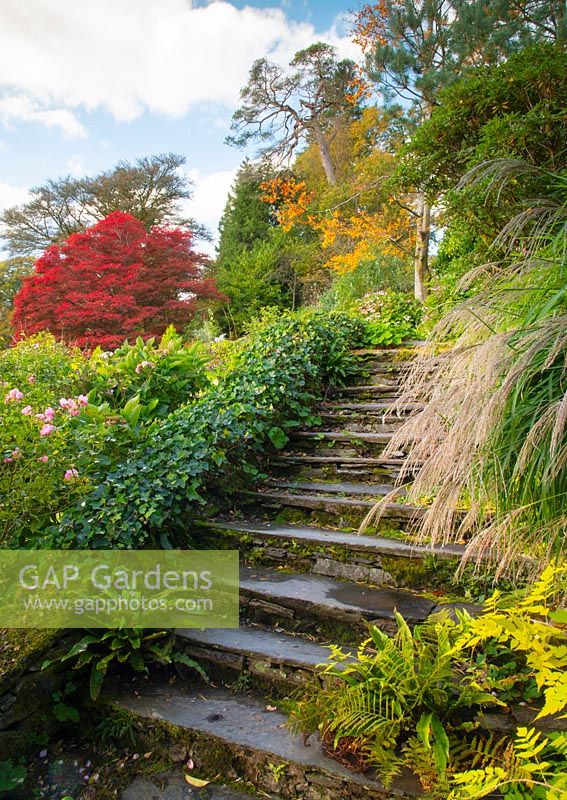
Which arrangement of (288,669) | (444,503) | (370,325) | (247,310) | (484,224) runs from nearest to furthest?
(444,503) < (288,669) < (484,224) < (370,325) < (247,310)

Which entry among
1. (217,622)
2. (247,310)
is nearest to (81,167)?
(247,310)

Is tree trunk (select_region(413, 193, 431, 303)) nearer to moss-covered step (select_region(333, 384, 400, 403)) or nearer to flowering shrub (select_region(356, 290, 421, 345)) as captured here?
flowering shrub (select_region(356, 290, 421, 345))

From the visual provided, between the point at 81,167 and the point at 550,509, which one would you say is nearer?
the point at 550,509

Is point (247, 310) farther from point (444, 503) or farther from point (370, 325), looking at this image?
point (444, 503)

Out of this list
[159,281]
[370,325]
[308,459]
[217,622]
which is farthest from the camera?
[159,281]

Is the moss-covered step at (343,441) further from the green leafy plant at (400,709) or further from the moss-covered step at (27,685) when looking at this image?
the moss-covered step at (27,685)

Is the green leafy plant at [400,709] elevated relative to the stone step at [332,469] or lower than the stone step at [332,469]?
lower

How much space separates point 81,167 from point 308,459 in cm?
1628

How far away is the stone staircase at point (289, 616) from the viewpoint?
1.51 m

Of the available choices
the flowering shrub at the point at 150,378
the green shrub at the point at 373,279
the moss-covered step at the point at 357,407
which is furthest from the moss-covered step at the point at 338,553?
the green shrub at the point at 373,279

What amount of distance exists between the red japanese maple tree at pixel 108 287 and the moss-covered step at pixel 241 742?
24.0 ft

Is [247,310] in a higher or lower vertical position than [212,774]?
higher

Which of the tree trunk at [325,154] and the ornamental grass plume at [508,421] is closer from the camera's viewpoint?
the ornamental grass plume at [508,421]

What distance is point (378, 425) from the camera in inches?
142
